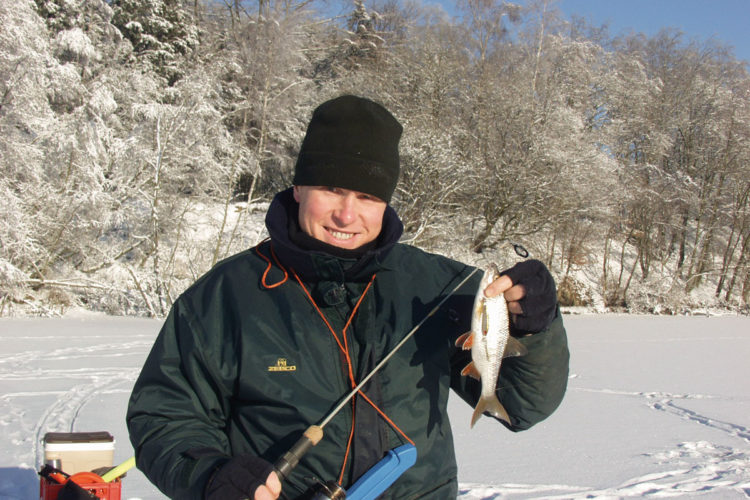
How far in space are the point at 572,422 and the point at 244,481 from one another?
5.29 metres

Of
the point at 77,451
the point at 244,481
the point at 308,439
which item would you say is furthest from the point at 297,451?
the point at 77,451

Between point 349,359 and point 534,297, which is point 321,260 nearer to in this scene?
point 349,359

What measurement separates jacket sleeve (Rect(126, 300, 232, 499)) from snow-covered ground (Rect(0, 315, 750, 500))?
2.47 metres

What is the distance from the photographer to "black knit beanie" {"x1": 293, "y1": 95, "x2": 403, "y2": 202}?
1.87 m

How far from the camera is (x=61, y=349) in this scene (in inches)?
379

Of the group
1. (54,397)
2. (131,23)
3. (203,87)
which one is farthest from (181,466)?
(131,23)

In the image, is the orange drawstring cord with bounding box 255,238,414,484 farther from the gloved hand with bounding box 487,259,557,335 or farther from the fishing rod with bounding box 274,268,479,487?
the gloved hand with bounding box 487,259,557,335

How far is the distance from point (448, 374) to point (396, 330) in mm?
272

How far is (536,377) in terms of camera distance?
5.80ft

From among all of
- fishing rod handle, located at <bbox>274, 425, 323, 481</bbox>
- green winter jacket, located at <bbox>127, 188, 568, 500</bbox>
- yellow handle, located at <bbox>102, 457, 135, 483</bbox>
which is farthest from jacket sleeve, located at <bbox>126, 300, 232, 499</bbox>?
yellow handle, located at <bbox>102, 457, 135, 483</bbox>

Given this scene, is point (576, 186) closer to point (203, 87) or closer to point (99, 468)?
point (203, 87)

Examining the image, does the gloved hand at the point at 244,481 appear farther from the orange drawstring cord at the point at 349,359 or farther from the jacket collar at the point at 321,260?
the jacket collar at the point at 321,260

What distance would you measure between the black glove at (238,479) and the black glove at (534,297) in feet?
2.67

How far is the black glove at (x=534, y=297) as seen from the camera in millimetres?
1650
